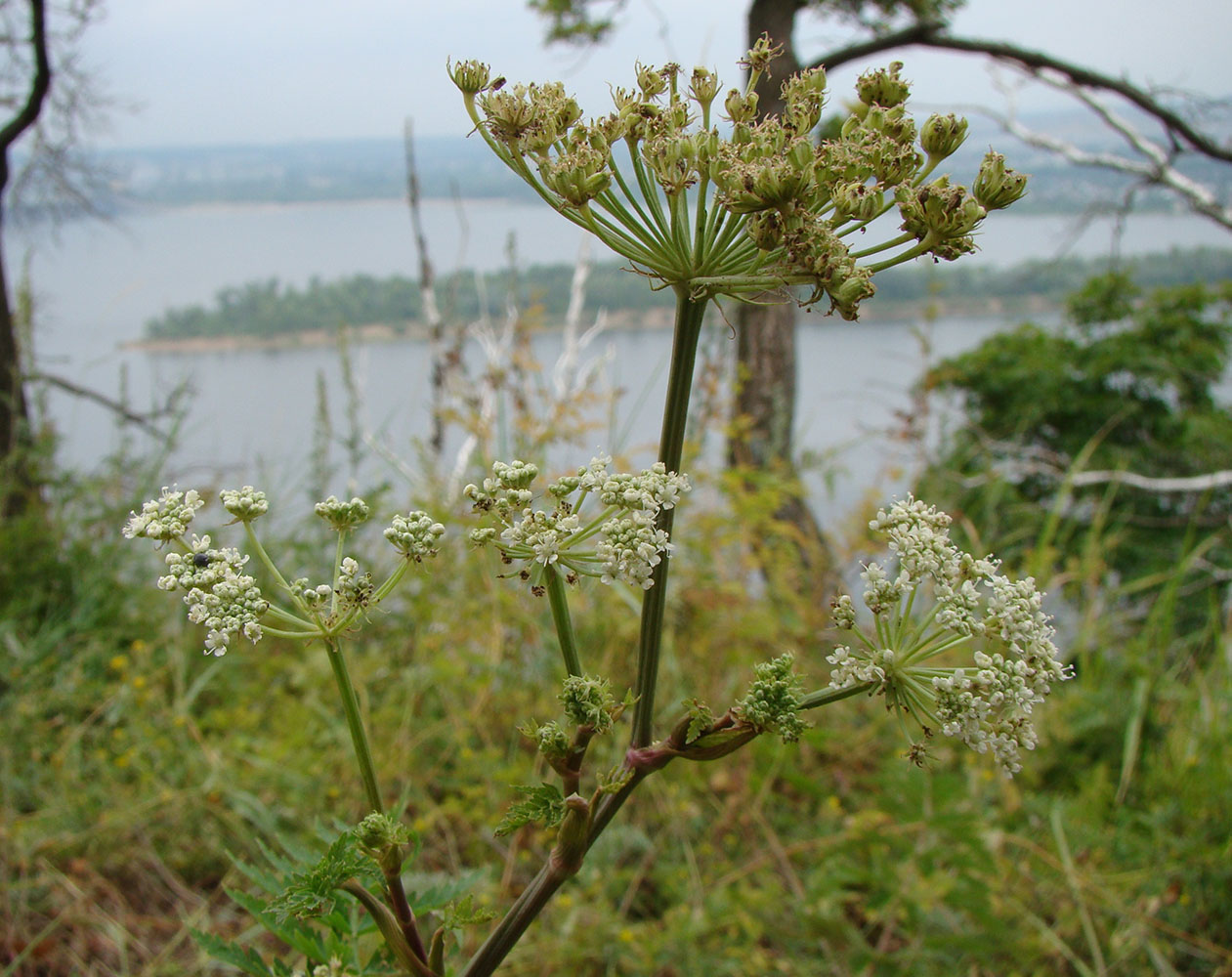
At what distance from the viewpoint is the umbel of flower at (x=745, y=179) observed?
2.97ft

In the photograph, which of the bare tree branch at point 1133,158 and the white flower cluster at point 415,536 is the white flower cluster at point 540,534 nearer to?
the white flower cluster at point 415,536

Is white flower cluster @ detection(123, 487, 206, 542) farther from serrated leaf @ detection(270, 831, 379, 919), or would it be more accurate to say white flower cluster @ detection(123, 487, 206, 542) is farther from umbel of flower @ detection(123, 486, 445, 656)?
serrated leaf @ detection(270, 831, 379, 919)

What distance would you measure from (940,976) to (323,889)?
2.70 meters

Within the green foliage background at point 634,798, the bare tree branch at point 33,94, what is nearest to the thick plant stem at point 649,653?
the green foliage background at point 634,798

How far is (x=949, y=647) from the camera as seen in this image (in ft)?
3.30

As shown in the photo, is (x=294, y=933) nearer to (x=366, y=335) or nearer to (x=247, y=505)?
(x=247, y=505)

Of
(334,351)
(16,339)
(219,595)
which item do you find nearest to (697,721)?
(219,595)

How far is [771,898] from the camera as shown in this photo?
10.3 feet

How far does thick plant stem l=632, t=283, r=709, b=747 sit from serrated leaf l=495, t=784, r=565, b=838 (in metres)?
0.11

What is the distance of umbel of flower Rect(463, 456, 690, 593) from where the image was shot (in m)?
0.92

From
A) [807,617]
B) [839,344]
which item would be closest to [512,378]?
[807,617]

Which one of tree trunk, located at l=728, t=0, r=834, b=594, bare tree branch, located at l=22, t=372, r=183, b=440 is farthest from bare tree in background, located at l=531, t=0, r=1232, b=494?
bare tree branch, located at l=22, t=372, r=183, b=440

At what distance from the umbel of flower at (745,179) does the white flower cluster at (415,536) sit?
0.40 metres

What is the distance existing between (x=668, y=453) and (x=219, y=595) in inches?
21.0
